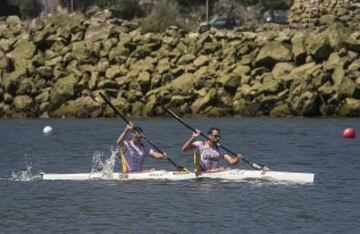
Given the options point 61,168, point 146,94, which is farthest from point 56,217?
point 146,94

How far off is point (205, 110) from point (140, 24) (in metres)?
14.6

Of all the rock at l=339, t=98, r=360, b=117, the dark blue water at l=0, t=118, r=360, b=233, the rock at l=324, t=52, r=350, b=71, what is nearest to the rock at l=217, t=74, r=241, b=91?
the rock at l=324, t=52, r=350, b=71

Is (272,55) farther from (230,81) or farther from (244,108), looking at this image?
(244,108)

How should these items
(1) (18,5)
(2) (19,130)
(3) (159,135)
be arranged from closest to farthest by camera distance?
(3) (159,135) < (2) (19,130) < (1) (18,5)

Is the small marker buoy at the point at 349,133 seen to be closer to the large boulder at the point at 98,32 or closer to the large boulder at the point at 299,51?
the large boulder at the point at 299,51

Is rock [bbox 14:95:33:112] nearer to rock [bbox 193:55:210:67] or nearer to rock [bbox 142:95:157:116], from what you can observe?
rock [bbox 142:95:157:116]

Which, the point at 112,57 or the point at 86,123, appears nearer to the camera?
the point at 86,123

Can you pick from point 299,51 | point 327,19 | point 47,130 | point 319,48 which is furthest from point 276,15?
point 47,130

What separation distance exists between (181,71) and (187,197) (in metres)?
34.0

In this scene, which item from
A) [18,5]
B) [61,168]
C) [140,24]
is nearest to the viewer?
[61,168]

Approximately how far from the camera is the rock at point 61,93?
6125 centimetres

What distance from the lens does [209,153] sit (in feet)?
102

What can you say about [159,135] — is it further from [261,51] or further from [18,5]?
[18,5]

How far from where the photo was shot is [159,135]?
166 ft
